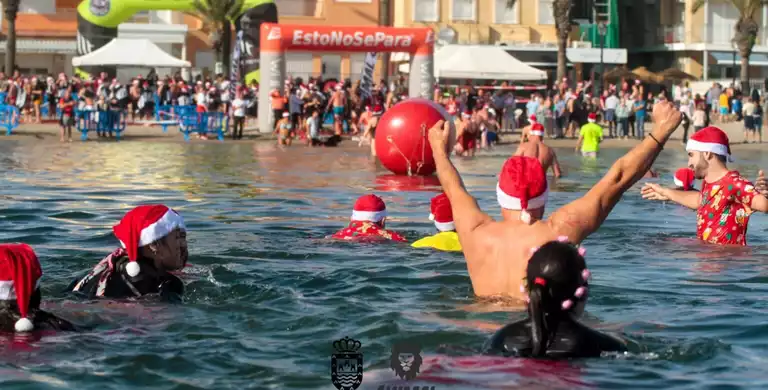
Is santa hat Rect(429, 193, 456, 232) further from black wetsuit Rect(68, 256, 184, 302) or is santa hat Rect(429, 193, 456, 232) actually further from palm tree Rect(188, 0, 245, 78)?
palm tree Rect(188, 0, 245, 78)

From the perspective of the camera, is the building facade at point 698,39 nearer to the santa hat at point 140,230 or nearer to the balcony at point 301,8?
the balcony at point 301,8

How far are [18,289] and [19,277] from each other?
0.23 ft

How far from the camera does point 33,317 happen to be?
6.85 meters

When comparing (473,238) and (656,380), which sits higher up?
(473,238)

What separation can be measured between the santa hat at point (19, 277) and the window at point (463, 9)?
58.6 metres

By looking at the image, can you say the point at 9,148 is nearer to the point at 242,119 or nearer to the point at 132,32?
the point at 242,119

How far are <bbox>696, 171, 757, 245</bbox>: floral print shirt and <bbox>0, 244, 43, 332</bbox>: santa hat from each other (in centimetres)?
615

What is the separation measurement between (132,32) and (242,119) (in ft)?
81.0

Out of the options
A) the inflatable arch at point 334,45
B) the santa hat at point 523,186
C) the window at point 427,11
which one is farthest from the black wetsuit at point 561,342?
the window at point 427,11

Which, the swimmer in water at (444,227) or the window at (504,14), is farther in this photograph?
the window at (504,14)

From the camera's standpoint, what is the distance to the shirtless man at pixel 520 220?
7160 millimetres

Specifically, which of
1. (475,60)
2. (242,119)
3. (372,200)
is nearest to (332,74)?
(475,60)

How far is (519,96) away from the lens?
51031 millimetres

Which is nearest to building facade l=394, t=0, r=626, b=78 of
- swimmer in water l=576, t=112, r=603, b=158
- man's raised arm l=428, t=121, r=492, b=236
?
swimmer in water l=576, t=112, r=603, b=158
